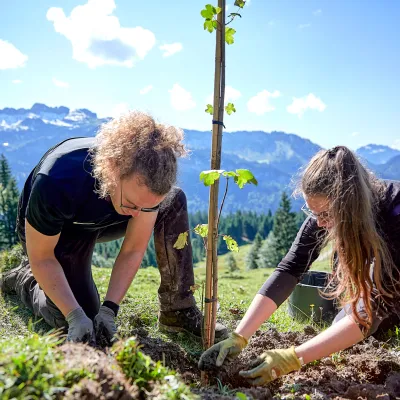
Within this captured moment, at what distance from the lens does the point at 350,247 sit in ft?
7.63

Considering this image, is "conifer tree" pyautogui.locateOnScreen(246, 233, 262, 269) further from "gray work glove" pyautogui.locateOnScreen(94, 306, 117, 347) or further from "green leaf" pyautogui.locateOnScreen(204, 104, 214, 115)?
"green leaf" pyautogui.locateOnScreen(204, 104, 214, 115)

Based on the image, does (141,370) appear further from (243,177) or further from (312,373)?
(312,373)

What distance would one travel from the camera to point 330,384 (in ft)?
7.79

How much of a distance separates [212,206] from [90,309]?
1.52 m

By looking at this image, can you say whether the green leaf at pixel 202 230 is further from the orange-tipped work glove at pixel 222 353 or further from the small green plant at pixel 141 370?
the small green plant at pixel 141 370

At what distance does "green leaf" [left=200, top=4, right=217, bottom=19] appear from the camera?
2.18 metres

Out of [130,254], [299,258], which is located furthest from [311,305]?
[130,254]

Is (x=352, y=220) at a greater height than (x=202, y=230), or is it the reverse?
(x=352, y=220)

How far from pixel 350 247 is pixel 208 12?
58.5 inches

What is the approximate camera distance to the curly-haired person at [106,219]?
93.1 inches

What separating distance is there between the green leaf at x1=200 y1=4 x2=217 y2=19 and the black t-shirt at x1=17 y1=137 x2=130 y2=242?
3.72 feet

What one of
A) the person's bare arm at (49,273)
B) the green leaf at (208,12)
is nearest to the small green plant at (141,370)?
the person's bare arm at (49,273)

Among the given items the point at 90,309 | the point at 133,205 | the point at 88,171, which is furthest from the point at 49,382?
the point at 90,309

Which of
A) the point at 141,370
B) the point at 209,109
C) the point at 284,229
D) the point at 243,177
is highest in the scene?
the point at 209,109
